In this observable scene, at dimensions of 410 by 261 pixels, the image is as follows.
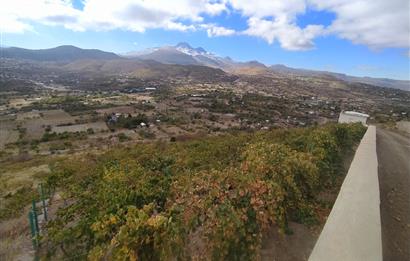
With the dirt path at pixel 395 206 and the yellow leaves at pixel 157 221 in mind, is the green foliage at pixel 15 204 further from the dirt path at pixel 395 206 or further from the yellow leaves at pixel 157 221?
the dirt path at pixel 395 206

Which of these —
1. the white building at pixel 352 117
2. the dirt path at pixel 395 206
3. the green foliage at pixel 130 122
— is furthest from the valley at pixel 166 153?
the white building at pixel 352 117

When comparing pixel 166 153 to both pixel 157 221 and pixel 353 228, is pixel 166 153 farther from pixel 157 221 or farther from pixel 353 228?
pixel 353 228

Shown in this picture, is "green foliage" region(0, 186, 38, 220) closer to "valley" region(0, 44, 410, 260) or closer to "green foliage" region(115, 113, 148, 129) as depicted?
"valley" region(0, 44, 410, 260)

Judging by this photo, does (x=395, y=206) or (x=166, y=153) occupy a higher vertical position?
(x=395, y=206)

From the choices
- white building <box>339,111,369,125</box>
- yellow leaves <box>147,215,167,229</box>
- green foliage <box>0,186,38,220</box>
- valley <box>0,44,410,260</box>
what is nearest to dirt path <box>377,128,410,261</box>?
valley <box>0,44,410,260</box>

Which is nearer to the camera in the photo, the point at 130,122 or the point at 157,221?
the point at 157,221

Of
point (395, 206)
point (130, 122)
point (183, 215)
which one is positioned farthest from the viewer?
point (130, 122)

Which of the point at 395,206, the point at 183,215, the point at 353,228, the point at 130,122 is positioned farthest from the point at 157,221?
the point at 130,122

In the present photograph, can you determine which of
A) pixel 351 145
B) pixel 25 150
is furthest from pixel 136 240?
pixel 25 150

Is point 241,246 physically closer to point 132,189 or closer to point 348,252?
point 348,252
